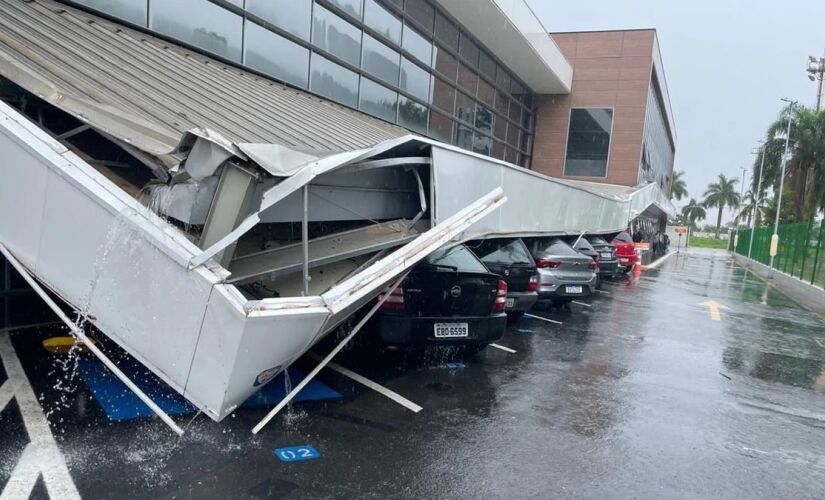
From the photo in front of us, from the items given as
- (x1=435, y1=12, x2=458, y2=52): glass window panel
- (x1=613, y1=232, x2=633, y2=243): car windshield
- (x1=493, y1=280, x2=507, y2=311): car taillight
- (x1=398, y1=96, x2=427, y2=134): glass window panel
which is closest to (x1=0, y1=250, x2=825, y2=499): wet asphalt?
(x1=493, y1=280, x2=507, y2=311): car taillight

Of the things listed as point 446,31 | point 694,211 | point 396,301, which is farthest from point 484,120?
point 694,211

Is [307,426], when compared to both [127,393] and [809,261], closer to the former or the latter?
[127,393]

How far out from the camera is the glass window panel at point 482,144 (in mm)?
20562

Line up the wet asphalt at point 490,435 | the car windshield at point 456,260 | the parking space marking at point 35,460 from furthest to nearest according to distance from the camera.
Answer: the car windshield at point 456,260, the wet asphalt at point 490,435, the parking space marking at point 35,460

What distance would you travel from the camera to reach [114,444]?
149 inches

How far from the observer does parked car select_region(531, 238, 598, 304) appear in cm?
1059

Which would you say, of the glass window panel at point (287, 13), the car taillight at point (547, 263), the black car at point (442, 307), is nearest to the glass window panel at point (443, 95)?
the glass window panel at point (287, 13)

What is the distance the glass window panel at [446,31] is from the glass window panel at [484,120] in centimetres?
297

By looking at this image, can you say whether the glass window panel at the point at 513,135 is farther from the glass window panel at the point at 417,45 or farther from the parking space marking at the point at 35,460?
the parking space marking at the point at 35,460

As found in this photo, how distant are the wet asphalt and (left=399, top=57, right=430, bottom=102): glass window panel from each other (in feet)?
31.4

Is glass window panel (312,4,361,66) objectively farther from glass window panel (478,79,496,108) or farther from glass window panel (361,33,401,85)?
glass window panel (478,79,496,108)

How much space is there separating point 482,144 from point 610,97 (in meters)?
13.3

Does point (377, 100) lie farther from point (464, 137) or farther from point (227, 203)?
point (227, 203)

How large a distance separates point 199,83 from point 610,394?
6124 mm
